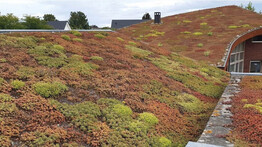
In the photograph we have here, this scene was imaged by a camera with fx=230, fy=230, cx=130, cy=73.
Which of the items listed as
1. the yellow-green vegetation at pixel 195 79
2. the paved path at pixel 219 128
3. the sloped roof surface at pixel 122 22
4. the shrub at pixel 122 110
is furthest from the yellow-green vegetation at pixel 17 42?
the sloped roof surface at pixel 122 22

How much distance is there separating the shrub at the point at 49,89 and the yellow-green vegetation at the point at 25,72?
2.52ft

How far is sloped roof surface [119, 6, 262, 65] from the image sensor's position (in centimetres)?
2494

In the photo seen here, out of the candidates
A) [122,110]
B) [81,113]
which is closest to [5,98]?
[81,113]

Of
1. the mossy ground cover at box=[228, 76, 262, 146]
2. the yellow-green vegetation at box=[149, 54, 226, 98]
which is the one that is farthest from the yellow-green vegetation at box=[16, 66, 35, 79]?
the yellow-green vegetation at box=[149, 54, 226, 98]

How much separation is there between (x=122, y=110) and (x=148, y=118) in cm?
88

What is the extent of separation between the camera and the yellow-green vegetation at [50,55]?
9775mm

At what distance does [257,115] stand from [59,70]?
722cm

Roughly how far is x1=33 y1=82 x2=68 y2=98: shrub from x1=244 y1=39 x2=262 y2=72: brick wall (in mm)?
29488

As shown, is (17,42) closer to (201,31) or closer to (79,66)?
(79,66)

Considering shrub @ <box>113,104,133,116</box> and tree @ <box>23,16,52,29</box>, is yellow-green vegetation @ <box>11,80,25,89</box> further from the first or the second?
tree @ <box>23,16,52,29</box>

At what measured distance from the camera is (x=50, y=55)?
10.7 metres

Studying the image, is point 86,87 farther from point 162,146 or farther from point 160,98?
point 162,146

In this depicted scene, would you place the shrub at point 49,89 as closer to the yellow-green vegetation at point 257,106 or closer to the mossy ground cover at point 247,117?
the mossy ground cover at point 247,117

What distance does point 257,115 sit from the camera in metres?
6.99
